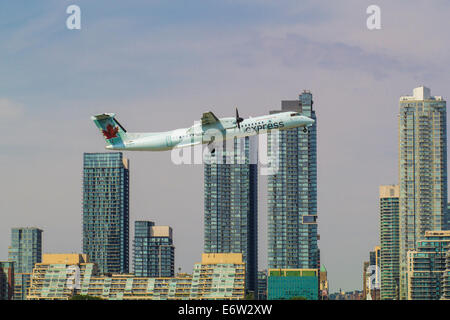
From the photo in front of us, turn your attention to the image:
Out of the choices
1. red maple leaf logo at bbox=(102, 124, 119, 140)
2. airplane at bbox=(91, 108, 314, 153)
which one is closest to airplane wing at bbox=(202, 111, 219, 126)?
airplane at bbox=(91, 108, 314, 153)

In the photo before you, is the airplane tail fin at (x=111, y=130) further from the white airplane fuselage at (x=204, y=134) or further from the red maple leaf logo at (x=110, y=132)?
the white airplane fuselage at (x=204, y=134)

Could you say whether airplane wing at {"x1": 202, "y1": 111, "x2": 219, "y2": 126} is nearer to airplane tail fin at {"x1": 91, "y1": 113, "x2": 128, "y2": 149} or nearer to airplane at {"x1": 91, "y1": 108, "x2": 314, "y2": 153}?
airplane at {"x1": 91, "y1": 108, "x2": 314, "y2": 153}

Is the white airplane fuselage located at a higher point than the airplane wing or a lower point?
lower

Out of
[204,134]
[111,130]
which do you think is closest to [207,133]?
[204,134]

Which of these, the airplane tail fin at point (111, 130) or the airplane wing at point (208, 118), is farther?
the airplane tail fin at point (111, 130)

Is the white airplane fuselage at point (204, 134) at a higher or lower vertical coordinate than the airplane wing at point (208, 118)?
lower

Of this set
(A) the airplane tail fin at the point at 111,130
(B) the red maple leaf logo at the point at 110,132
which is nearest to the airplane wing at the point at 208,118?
(A) the airplane tail fin at the point at 111,130
